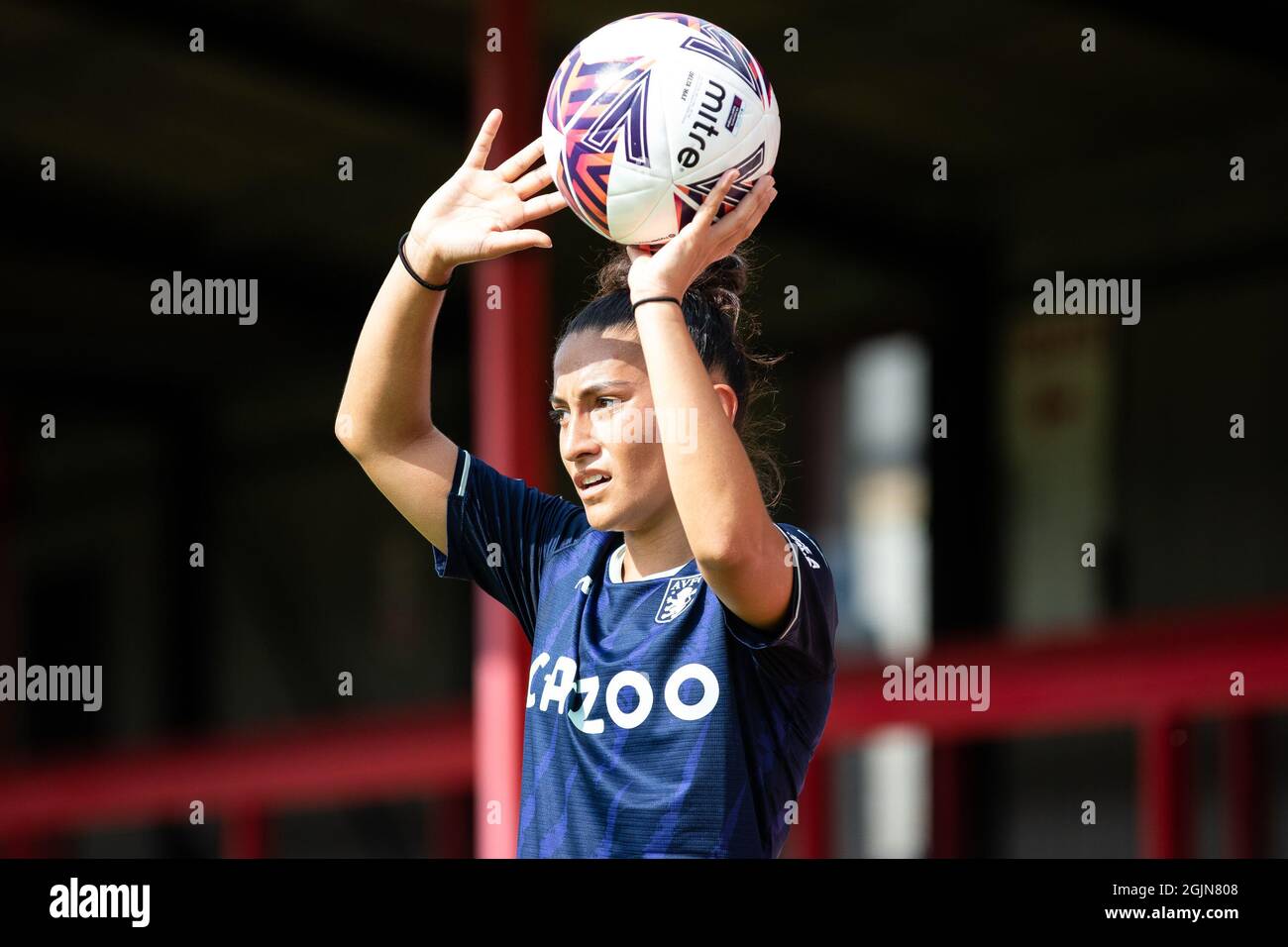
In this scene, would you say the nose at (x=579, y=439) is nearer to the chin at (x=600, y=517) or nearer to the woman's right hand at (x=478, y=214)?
the chin at (x=600, y=517)

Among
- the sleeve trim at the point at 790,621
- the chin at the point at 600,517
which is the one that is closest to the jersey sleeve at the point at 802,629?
the sleeve trim at the point at 790,621

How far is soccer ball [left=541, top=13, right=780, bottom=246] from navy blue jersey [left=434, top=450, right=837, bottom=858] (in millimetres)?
515

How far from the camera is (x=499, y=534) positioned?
289 cm

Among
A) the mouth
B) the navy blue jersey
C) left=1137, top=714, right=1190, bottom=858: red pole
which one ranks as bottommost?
left=1137, top=714, right=1190, bottom=858: red pole

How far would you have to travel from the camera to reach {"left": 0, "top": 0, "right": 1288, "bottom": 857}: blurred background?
7621 mm

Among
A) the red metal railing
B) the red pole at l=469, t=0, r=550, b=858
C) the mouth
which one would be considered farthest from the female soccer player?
the red metal railing

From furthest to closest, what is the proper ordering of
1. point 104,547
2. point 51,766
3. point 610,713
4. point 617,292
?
point 104,547 → point 51,766 → point 617,292 → point 610,713

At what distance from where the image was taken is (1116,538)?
1110cm

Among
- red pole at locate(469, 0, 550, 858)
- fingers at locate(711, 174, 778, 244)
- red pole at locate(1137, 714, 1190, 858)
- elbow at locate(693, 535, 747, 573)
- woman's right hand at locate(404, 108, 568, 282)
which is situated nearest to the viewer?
elbow at locate(693, 535, 747, 573)

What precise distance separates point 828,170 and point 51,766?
6.16 m

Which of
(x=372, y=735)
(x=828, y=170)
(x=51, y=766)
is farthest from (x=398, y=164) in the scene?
(x=51, y=766)

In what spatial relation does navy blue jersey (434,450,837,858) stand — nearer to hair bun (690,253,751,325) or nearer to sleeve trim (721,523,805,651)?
sleeve trim (721,523,805,651)

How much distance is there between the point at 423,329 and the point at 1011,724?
16.5 feet
